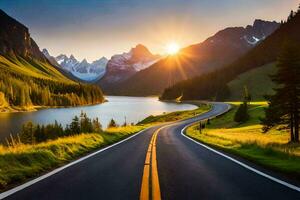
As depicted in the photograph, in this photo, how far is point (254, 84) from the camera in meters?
184

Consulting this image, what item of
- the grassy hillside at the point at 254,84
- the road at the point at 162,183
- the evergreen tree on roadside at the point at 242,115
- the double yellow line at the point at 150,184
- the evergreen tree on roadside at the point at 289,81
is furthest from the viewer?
the grassy hillside at the point at 254,84

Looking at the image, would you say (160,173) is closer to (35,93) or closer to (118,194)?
(118,194)

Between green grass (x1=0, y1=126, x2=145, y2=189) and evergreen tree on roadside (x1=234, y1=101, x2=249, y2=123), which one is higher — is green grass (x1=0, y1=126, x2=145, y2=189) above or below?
above

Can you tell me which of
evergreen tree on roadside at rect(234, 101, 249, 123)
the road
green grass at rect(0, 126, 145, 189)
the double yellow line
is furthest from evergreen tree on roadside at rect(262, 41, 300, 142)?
evergreen tree on roadside at rect(234, 101, 249, 123)

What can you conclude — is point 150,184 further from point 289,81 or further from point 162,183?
point 289,81

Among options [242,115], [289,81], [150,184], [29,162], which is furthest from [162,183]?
[242,115]

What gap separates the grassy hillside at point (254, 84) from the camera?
560 ft

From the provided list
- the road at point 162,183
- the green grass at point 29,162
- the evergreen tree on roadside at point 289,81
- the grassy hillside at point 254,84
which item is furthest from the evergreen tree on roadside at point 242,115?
the grassy hillside at point 254,84

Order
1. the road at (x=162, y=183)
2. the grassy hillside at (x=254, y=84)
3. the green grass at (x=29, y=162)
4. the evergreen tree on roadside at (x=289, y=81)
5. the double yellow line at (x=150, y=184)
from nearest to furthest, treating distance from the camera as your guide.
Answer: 1. the double yellow line at (x=150, y=184)
2. the road at (x=162, y=183)
3. the green grass at (x=29, y=162)
4. the evergreen tree on roadside at (x=289, y=81)
5. the grassy hillside at (x=254, y=84)

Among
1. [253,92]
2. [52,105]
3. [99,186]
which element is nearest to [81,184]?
[99,186]

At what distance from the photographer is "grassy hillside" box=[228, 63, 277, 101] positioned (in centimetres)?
17081

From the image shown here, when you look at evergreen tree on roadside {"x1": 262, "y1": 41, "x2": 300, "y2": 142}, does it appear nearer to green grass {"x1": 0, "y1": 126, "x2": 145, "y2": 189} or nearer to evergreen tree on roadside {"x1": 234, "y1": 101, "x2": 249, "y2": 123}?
green grass {"x1": 0, "y1": 126, "x2": 145, "y2": 189}

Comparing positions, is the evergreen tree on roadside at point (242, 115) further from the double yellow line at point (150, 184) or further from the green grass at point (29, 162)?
the double yellow line at point (150, 184)

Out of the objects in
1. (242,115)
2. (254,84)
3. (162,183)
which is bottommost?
(242,115)
